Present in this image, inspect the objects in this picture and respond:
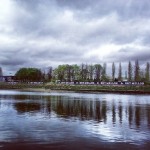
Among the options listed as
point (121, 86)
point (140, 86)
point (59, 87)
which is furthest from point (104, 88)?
point (59, 87)

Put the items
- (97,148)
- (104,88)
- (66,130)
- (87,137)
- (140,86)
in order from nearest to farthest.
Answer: (97,148), (87,137), (66,130), (140,86), (104,88)

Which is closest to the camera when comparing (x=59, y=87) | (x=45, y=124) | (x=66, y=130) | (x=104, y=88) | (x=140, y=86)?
(x=66, y=130)

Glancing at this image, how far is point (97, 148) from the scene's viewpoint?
790 inches

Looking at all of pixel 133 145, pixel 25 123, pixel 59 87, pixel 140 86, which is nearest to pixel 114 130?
pixel 133 145

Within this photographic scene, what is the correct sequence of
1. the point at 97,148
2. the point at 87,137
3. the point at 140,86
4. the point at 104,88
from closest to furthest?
the point at 97,148 → the point at 87,137 → the point at 140,86 → the point at 104,88

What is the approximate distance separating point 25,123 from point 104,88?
146 m

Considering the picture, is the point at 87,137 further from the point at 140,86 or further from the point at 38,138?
the point at 140,86

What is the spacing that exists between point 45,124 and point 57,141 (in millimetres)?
8581

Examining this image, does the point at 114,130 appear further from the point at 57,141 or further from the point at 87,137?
the point at 57,141

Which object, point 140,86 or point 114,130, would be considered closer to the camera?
point 114,130

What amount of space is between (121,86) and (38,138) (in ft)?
499

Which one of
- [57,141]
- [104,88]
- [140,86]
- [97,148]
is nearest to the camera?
[97,148]

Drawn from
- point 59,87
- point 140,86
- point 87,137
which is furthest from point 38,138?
point 59,87

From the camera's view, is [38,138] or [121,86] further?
[121,86]
